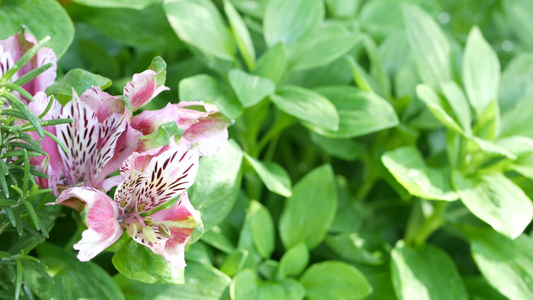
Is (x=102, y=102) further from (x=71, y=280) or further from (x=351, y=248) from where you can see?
(x=351, y=248)

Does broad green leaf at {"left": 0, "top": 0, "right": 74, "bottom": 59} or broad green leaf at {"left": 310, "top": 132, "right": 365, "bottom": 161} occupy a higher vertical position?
broad green leaf at {"left": 0, "top": 0, "right": 74, "bottom": 59}

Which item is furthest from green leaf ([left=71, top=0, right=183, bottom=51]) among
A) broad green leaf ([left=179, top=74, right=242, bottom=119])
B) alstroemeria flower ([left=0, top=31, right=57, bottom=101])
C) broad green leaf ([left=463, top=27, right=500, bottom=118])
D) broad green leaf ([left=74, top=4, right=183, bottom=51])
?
broad green leaf ([left=463, top=27, right=500, bottom=118])

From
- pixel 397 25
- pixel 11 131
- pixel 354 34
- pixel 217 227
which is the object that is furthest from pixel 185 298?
pixel 397 25

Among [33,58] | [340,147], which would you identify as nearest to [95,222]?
[33,58]

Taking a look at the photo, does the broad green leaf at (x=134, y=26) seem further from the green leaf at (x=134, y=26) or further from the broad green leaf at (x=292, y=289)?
the broad green leaf at (x=292, y=289)

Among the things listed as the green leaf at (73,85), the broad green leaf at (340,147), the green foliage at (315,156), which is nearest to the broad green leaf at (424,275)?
the green foliage at (315,156)

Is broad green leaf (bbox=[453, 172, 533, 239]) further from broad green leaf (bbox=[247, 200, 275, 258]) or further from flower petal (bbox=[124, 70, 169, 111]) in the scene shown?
flower petal (bbox=[124, 70, 169, 111])
